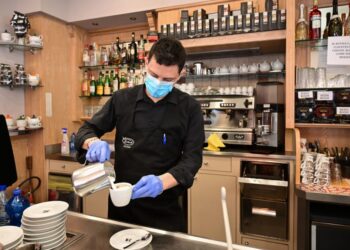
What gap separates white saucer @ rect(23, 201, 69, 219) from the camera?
3.03ft

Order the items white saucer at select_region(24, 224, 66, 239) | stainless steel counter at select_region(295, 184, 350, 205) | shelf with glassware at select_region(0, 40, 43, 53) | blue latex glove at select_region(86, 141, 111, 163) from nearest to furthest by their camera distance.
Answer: white saucer at select_region(24, 224, 66, 239) < blue latex glove at select_region(86, 141, 111, 163) < stainless steel counter at select_region(295, 184, 350, 205) < shelf with glassware at select_region(0, 40, 43, 53)

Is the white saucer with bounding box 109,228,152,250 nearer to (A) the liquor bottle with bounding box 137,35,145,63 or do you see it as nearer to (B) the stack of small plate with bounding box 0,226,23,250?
(B) the stack of small plate with bounding box 0,226,23,250

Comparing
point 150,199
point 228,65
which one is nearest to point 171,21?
point 228,65

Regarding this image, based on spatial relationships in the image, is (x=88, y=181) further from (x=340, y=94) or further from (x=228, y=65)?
(x=228, y=65)

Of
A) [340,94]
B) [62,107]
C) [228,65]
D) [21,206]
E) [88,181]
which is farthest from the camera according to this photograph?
[62,107]

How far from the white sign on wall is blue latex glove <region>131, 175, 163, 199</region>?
1.91 metres

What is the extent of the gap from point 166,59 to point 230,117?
1.63 m

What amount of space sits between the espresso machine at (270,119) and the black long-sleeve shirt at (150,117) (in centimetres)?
130

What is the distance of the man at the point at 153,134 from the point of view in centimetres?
130

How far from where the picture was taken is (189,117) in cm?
138

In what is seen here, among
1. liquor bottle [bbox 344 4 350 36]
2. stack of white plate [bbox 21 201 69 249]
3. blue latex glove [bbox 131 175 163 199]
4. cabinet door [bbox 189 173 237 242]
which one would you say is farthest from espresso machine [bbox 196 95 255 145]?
stack of white plate [bbox 21 201 69 249]

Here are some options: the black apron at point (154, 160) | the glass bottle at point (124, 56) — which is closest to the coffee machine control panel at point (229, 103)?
the glass bottle at point (124, 56)

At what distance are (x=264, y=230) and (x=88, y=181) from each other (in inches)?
74.7

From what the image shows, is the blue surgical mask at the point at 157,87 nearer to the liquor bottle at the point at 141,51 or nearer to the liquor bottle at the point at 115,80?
the liquor bottle at the point at 141,51
